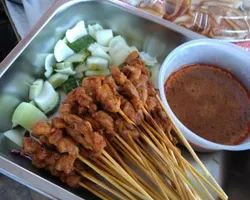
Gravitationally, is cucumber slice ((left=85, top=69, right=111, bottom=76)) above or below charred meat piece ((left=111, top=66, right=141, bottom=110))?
below

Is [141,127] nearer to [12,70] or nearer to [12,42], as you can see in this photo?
[12,70]

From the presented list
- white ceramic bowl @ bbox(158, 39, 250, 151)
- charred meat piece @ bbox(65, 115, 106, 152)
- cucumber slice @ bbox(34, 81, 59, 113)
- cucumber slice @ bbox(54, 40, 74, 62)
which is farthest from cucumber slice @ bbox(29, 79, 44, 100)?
white ceramic bowl @ bbox(158, 39, 250, 151)

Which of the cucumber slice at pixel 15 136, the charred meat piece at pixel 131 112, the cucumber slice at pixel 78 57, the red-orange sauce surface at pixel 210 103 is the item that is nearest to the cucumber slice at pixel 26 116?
the cucumber slice at pixel 15 136

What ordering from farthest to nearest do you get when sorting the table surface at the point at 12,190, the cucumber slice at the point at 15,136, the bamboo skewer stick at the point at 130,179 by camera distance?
the table surface at the point at 12,190 → the cucumber slice at the point at 15,136 → the bamboo skewer stick at the point at 130,179

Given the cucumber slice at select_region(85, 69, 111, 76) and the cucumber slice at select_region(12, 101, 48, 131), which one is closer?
the cucumber slice at select_region(12, 101, 48, 131)

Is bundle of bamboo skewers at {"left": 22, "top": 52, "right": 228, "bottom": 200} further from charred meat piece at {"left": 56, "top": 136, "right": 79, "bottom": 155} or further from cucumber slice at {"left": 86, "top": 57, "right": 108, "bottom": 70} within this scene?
cucumber slice at {"left": 86, "top": 57, "right": 108, "bottom": 70}

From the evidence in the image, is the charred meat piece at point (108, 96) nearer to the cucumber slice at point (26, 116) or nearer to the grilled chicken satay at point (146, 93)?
the grilled chicken satay at point (146, 93)

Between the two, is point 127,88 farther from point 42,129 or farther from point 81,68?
point 81,68
